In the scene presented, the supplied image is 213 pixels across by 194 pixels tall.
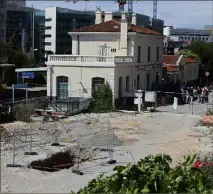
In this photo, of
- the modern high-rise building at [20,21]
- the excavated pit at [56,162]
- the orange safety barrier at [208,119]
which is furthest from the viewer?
the modern high-rise building at [20,21]

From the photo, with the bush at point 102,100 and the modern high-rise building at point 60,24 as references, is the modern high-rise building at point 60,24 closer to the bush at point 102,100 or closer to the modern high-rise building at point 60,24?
the modern high-rise building at point 60,24

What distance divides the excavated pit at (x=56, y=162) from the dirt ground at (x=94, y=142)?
0.33 meters

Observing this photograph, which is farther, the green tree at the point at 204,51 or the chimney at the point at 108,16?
the green tree at the point at 204,51

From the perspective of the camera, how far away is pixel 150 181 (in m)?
6.16

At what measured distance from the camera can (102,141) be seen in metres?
19.3

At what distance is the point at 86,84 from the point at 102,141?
11.9 meters

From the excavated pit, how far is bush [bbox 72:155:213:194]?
8047mm

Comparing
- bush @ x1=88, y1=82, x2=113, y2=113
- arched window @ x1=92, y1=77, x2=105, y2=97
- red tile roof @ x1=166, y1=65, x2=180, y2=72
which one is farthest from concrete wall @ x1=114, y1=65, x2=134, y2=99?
red tile roof @ x1=166, y1=65, x2=180, y2=72

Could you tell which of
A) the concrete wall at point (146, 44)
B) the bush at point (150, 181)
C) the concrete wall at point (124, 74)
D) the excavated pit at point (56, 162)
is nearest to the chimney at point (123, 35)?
the concrete wall at point (146, 44)

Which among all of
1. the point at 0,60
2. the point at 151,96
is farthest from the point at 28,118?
the point at 0,60

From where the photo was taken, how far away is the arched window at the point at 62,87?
3153cm

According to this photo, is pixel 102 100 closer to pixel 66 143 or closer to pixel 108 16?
pixel 108 16

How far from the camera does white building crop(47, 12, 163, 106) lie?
3080 cm

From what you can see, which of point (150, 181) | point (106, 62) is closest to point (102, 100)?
point (106, 62)
